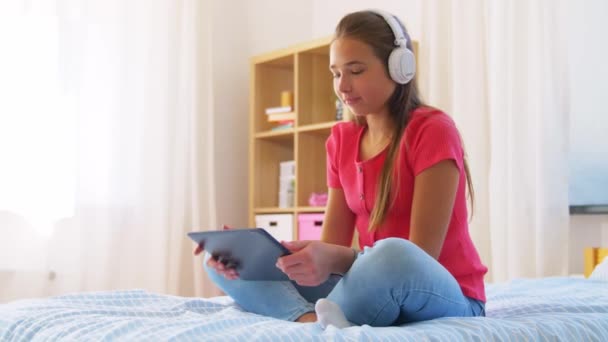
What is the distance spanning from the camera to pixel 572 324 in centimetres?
132

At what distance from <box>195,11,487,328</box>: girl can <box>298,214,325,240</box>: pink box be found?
5.63 ft

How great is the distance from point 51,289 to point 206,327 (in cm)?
222

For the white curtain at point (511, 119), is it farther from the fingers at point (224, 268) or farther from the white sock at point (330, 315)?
the white sock at point (330, 315)

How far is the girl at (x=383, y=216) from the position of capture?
1.29 meters

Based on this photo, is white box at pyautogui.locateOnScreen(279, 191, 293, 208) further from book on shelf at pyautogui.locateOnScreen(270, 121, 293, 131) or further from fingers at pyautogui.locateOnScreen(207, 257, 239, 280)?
fingers at pyautogui.locateOnScreen(207, 257, 239, 280)

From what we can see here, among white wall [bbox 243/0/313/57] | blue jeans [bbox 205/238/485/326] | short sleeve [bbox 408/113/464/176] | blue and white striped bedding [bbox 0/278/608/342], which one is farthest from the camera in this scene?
white wall [bbox 243/0/313/57]

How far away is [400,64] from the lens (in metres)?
1.58

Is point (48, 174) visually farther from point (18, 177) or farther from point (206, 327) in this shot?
point (206, 327)

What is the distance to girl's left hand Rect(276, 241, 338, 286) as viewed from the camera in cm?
130

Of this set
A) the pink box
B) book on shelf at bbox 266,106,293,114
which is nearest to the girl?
the pink box

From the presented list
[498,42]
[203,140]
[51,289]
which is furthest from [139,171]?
[498,42]

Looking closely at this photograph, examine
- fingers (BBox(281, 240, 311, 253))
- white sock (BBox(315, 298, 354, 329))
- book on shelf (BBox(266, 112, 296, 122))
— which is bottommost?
white sock (BBox(315, 298, 354, 329))

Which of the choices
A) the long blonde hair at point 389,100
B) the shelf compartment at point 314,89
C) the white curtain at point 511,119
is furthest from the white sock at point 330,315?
the shelf compartment at point 314,89

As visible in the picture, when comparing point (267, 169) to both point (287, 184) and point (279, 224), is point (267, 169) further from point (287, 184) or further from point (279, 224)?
point (279, 224)
